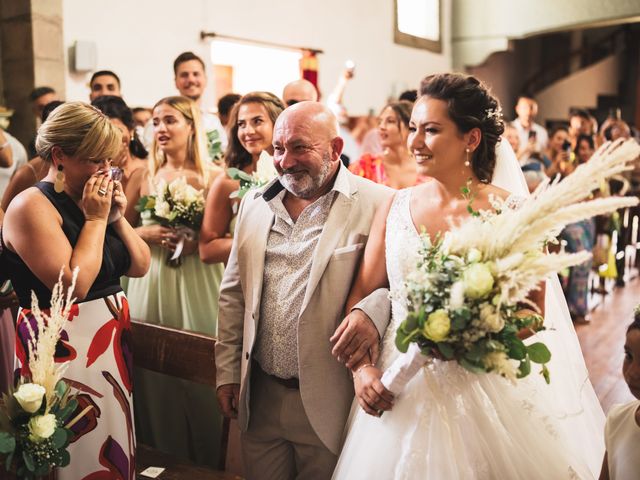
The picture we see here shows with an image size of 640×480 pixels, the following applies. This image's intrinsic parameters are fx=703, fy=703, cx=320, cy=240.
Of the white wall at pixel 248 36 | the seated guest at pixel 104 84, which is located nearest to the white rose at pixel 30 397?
the seated guest at pixel 104 84

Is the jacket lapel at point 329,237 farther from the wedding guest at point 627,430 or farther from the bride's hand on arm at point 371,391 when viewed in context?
the wedding guest at point 627,430

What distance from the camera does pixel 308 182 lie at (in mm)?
2238

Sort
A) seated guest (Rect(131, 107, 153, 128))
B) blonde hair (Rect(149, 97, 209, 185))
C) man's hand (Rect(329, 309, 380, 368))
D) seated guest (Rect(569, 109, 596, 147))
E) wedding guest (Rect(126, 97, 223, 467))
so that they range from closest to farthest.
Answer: man's hand (Rect(329, 309, 380, 368)) < wedding guest (Rect(126, 97, 223, 467)) < blonde hair (Rect(149, 97, 209, 185)) < seated guest (Rect(131, 107, 153, 128)) < seated guest (Rect(569, 109, 596, 147))

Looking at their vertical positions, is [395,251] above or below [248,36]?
below

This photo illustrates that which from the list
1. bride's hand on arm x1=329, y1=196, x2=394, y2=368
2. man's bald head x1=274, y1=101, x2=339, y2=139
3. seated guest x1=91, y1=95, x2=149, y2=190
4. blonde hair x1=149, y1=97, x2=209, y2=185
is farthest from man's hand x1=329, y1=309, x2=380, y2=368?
seated guest x1=91, y1=95, x2=149, y2=190

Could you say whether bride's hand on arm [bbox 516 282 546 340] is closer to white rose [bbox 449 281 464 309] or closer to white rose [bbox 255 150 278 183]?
white rose [bbox 449 281 464 309]

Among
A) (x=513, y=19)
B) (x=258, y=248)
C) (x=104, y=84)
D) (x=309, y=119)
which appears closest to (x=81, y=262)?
(x=258, y=248)

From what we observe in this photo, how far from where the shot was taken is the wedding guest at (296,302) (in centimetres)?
220

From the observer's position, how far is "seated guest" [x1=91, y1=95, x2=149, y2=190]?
13.0 ft

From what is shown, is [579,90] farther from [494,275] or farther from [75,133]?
[494,275]

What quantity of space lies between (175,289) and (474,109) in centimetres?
210

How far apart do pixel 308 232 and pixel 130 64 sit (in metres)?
5.23

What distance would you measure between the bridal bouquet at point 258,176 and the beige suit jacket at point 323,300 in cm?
57

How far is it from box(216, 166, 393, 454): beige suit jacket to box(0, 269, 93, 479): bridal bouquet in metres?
0.69
